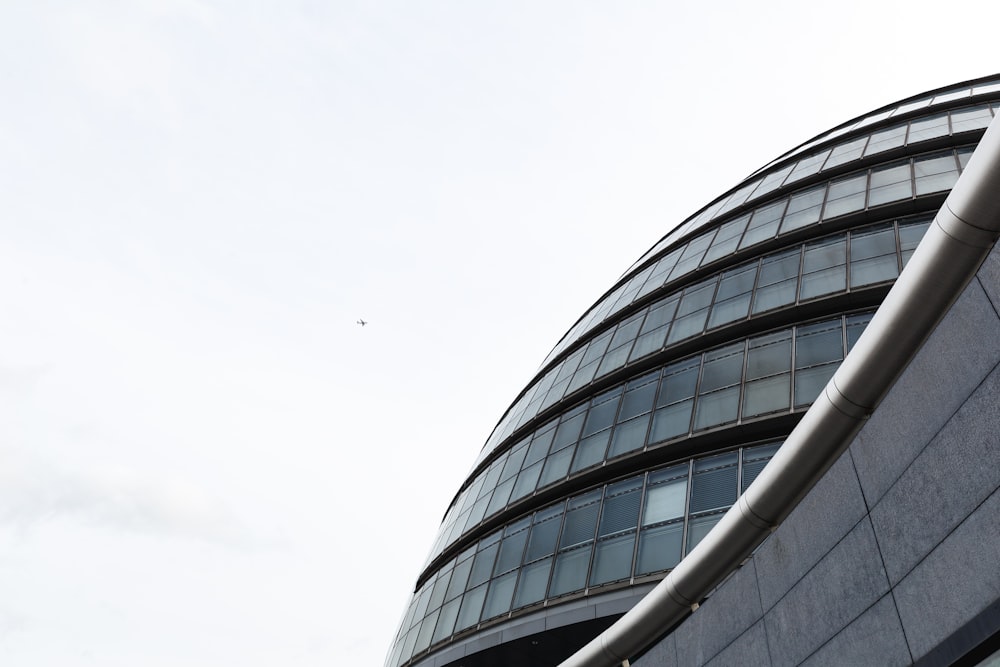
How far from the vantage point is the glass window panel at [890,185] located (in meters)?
25.1

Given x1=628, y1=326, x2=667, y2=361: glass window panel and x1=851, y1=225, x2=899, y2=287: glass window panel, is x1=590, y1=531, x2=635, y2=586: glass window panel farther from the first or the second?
x1=851, y1=225, x2=899, y2=287: glass window panel

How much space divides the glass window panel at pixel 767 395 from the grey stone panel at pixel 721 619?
28.4 feet

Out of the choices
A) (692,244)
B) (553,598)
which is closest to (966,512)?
(553,598)

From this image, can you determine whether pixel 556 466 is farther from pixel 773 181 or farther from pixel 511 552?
pixel 773 181

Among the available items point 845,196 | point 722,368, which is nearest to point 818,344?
point 722,368

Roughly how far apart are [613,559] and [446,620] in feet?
22.6

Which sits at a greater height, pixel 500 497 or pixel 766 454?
pixel 500 497

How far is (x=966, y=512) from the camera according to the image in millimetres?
7418

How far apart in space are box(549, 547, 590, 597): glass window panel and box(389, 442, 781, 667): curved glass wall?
26 mm

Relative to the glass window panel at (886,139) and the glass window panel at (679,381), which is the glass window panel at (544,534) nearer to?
the glass window panel at (679,381)

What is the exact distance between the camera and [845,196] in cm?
2695

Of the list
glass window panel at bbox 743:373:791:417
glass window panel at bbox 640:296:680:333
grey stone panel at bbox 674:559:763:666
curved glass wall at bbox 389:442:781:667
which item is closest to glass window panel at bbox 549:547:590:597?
curved glass wall at bbox 389:442:781:667

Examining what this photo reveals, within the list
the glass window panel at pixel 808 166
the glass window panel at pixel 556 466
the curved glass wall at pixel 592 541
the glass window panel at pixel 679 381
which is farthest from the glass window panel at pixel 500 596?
the glass window panel at pixel 808 166

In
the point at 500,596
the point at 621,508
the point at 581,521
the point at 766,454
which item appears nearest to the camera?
the point at 766,454
